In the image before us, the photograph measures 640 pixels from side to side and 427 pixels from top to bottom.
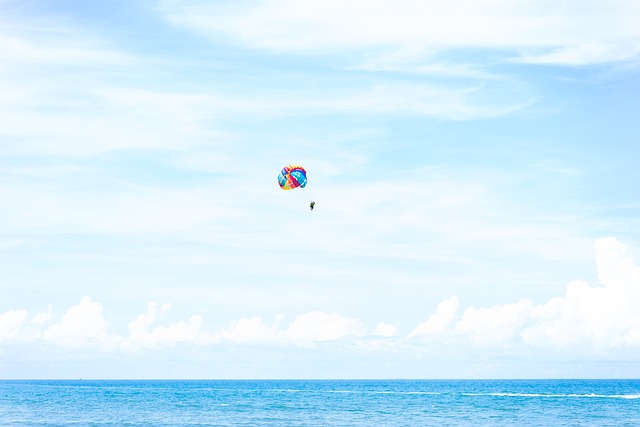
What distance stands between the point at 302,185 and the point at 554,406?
169 feet

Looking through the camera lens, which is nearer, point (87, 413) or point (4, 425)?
point (4, 425)

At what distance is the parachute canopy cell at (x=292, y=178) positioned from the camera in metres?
59.0

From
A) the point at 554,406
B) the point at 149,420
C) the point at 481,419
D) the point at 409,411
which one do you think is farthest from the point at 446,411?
the point at 149,420

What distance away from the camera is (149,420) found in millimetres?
70250

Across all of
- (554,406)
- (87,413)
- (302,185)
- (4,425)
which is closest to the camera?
(302,185)

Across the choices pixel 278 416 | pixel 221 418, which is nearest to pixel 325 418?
pixel 278 416

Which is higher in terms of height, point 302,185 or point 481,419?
point 302,185

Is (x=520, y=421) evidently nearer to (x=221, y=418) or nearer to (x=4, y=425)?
(x=221, y=418)

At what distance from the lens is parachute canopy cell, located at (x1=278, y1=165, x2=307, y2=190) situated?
59000 millimetres

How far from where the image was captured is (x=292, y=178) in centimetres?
5916

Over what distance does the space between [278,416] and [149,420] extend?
42.6 ft

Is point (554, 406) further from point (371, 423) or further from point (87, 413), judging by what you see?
point (87, 413)

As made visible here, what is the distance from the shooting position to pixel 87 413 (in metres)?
81.6

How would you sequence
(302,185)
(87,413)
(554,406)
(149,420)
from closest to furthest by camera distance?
(302,185) → (149,420) → (87,413) → (554,406)
